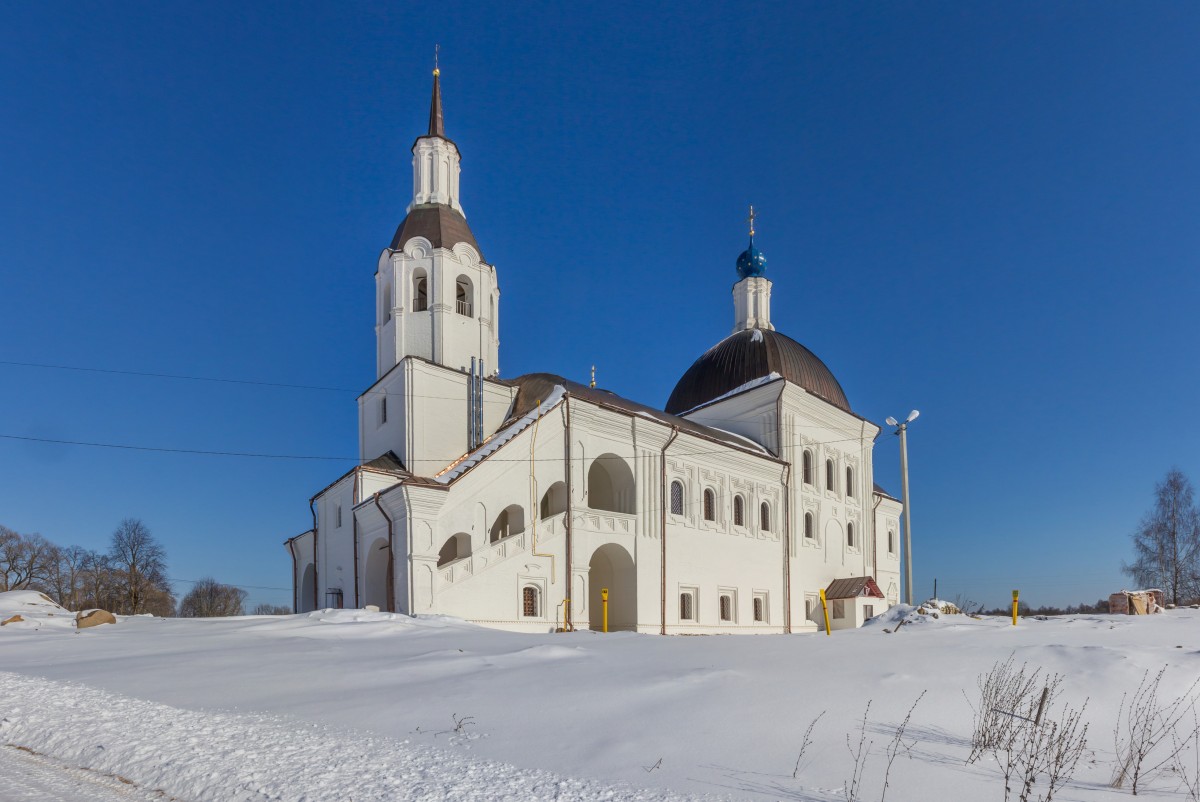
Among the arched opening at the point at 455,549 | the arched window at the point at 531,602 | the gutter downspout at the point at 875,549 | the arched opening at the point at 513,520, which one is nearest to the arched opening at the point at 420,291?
the arched opening at the point at 513,520

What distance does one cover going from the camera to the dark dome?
3438 cm

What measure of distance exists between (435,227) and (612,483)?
10.4m

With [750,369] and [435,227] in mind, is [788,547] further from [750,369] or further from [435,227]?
[435,227]

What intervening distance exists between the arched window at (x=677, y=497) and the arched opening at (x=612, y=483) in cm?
189

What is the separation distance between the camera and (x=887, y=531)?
40094mm

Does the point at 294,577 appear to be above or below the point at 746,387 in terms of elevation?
below

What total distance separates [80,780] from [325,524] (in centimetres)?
2015

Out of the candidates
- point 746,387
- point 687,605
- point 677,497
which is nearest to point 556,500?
point 677,497

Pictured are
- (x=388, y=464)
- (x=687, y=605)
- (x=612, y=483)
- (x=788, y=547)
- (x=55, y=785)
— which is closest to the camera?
(x=55, y=785)

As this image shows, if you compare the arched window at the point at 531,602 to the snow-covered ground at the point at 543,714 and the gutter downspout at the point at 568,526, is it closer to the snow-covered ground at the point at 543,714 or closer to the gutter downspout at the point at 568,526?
the gutter downspout at the point at 568,526

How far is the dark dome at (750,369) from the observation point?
34.4 m

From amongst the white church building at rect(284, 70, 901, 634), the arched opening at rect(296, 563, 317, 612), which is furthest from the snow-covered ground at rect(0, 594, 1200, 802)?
the arched opening at rect(296, 563, 317, 612)

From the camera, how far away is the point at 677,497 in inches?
1055

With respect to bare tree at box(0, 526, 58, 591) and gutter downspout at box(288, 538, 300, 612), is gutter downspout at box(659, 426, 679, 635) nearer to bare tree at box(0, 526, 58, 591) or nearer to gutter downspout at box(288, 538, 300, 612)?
gutter downspout at box(288, 538, 300, 612)
